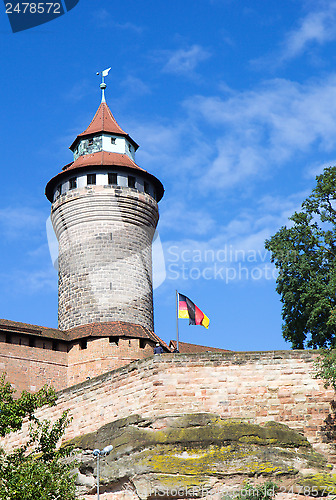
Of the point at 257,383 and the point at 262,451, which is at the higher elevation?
the point at 257,383

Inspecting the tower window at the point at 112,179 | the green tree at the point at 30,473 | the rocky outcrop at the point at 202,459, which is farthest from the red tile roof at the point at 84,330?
the green tree at the point at 30,473

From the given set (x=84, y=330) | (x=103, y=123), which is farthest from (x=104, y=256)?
(x=103, y=123)

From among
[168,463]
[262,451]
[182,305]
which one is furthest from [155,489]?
[182,305]

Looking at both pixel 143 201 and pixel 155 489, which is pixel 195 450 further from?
pixel 143 201

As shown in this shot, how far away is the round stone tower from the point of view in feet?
124

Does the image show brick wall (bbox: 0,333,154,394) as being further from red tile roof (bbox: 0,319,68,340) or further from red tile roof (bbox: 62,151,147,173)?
red tile roof (bbox: 62,151,147,173)

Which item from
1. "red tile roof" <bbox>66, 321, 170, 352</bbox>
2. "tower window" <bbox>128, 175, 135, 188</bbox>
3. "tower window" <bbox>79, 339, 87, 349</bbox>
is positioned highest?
"tower window" <bbox>128, 175, 135, 188</bbox>

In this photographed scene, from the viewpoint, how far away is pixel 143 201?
40438 mm

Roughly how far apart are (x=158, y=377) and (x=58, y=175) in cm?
1720

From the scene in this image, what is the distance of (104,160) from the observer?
40.9 m

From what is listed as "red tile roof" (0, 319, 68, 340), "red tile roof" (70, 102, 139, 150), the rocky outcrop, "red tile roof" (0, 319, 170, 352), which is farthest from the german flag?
"red tile roof" (70, 102, 139, 150)

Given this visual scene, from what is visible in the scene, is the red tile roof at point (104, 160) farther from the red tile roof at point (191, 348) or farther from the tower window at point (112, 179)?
the red tile roof at point (191, 348)

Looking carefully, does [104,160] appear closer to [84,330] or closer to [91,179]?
[91,179]

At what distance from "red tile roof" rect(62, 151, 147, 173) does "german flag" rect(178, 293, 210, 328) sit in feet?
30.5
